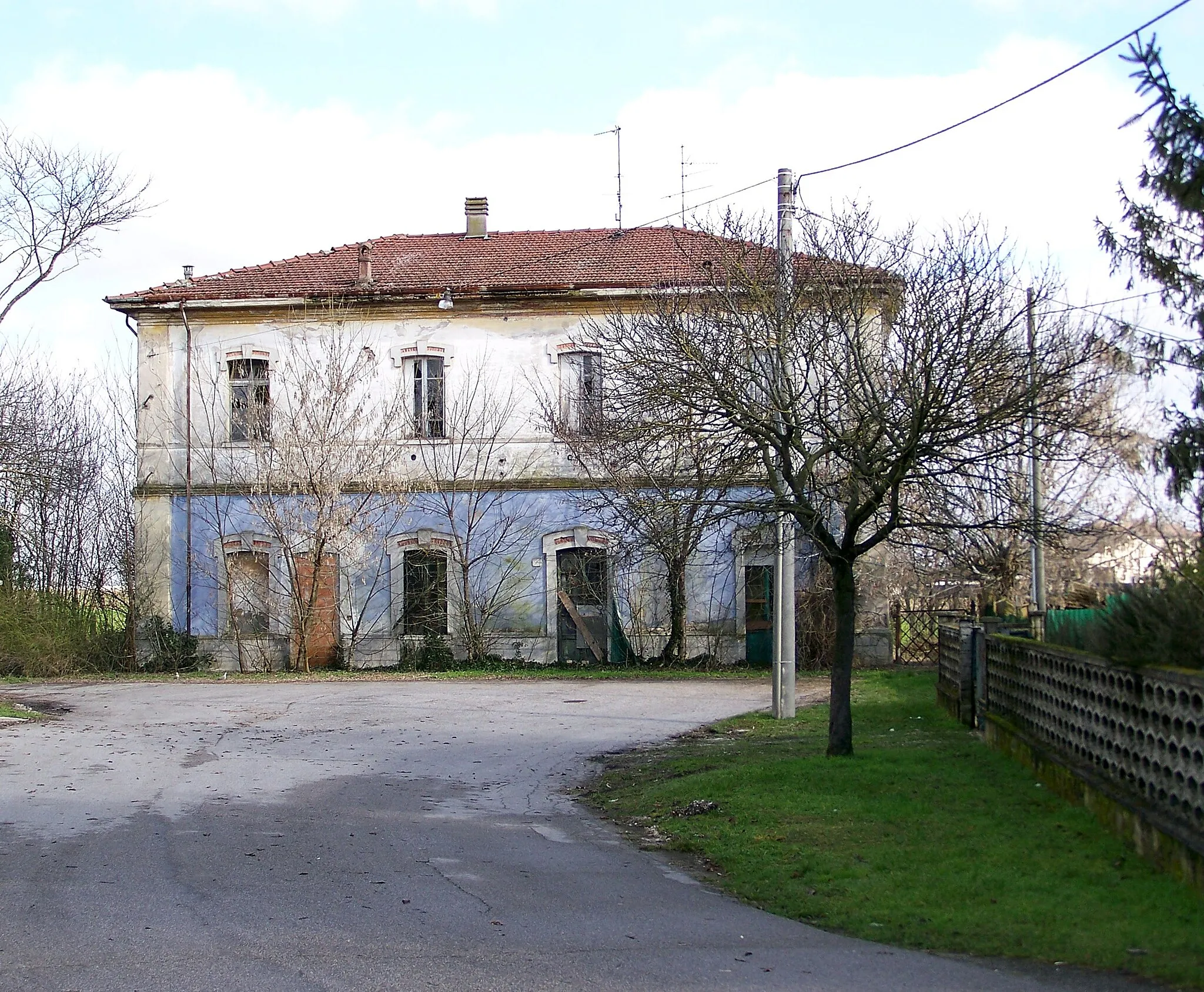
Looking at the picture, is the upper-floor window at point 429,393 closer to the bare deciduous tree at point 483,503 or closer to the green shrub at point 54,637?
the bare deciduous tree at point 483,503

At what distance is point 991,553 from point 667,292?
6084mm

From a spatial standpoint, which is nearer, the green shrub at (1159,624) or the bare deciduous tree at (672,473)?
the green shrub at (1159,624)

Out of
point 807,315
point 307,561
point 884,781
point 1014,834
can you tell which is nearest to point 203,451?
point 307,561

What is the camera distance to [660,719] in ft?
59.1

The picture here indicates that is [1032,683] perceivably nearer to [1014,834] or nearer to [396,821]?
[1014,834]

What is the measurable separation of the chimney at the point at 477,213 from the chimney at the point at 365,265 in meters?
3.72

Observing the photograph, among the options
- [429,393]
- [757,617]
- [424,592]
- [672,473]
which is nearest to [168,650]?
[424,592]

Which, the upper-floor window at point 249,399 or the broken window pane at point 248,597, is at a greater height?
the upper-floor window at point 249,399

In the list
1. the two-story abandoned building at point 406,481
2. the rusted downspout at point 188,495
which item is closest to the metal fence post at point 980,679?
the two-story abandoned building at point 406,481

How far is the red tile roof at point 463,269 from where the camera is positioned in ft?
95.4

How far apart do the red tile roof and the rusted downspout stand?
181 centimetres

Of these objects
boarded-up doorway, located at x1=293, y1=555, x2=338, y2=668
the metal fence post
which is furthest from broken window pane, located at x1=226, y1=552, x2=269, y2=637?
the metal fence post

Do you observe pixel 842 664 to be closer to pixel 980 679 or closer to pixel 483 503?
pixel 980 679

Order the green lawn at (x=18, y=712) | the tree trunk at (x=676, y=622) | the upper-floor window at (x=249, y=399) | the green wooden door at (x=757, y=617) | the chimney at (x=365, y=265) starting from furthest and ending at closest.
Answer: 1. the chimney at (x=365, y=265)
2. the green wooden door at (x=757, y=617)
3. the upper-floor window at (x=249, y=399)
4. the tree trunk at (x=676, y=622)
5. the green lawn at (x=18, y=712)
